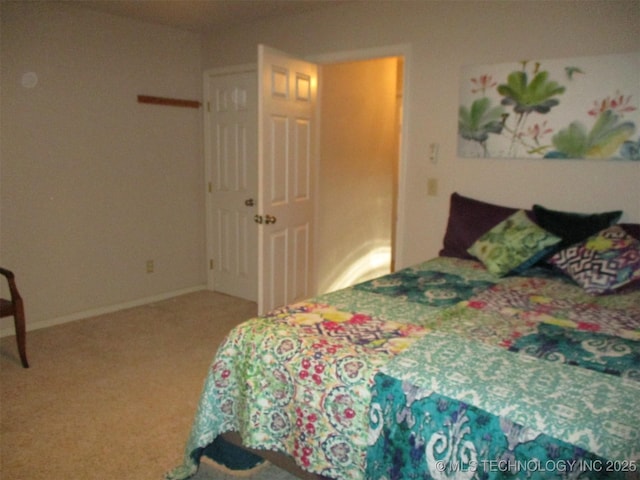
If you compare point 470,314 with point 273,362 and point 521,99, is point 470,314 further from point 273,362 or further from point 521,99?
point 521,99

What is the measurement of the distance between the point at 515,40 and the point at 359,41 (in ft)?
3.69

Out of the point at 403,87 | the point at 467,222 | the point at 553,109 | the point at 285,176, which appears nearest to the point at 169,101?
the point at 285,176

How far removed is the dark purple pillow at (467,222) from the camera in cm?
293

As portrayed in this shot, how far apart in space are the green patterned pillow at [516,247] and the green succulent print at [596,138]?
1.65 feet

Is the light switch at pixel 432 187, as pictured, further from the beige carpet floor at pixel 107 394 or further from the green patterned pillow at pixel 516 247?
the beige carpet floor at pixel 107 394

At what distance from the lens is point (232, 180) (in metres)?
4.45

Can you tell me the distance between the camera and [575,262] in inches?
95.2

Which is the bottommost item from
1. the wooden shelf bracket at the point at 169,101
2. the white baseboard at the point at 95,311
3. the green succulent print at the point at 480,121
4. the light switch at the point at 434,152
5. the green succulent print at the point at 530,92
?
the white baseboard at the point at 95,311

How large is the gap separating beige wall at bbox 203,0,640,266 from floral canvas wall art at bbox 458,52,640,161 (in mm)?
60

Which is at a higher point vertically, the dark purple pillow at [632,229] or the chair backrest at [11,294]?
the dark purple pillow at [632,229]

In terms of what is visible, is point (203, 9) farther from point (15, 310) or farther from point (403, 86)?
point (15, 310)

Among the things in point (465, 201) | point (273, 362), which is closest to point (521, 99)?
point (465, 201)

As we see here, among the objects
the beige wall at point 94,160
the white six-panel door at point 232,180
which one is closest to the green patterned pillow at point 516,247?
the white six-panel door at point 232,180

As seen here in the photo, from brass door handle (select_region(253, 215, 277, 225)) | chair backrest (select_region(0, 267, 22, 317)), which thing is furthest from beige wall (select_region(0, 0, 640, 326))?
brass door handle (select_region(253, 215, 277, 225))
